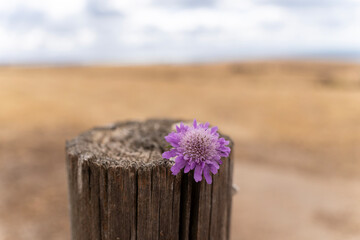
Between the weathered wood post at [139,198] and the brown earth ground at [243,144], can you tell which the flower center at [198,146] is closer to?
the weathered wood post at [139,198]

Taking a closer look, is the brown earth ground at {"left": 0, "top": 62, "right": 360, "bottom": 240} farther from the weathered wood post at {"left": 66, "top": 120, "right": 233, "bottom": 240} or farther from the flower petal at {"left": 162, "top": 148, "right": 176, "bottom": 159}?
the flower petal at {"left": 162, "top": 148, "right": 176, "bottom": 159}

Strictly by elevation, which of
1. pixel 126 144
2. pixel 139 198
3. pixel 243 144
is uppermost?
pixel 126 144

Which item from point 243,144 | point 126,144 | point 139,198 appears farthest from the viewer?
point 243,144

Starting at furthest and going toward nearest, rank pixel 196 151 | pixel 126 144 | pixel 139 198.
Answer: pixel 126 144
pixel 139 198
pixel 196 151

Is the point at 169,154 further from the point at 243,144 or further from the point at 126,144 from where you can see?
the point at 243,144

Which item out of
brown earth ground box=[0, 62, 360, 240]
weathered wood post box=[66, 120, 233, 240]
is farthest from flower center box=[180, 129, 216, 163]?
brown earth ground box=[0, 62, 360, 240]

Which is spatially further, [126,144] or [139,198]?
[126,144]

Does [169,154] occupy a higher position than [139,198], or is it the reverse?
[169,154]

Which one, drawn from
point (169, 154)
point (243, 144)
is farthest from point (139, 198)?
point (243, 144)
